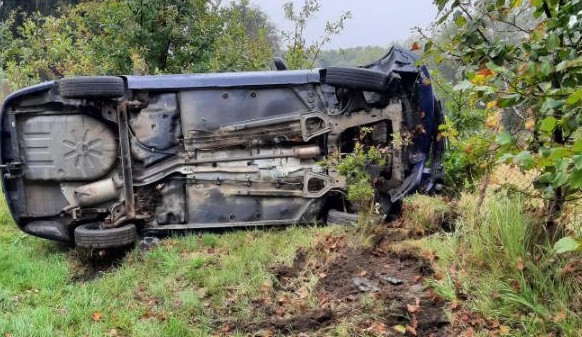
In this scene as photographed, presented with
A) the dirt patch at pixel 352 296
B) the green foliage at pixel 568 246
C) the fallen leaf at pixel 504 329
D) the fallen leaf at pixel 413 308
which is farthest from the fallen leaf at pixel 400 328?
the green foliage at pixel 568 246

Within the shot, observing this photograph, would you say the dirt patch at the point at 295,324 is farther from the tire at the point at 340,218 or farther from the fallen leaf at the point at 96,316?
the tire at the point at 340,218

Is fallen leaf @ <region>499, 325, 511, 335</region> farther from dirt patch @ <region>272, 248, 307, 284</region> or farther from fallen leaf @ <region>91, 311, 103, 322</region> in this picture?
fallen leaf @ <region>91, 311, 103, 322</region>

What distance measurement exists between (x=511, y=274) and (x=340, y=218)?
7.06 feet

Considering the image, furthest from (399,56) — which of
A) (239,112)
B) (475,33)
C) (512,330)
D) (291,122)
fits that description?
(512,330)

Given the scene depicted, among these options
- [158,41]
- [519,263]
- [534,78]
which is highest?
[158,41]

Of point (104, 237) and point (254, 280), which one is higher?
point (104, 237)

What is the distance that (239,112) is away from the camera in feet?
17.1

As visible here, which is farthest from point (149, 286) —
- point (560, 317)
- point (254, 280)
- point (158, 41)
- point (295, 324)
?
point (158, 41)

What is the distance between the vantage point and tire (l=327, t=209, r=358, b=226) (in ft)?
16.4

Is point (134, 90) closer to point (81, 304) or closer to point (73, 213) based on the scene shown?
point (73, 213)

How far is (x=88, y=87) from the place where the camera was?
486 centimetres

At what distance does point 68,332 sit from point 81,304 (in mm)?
420

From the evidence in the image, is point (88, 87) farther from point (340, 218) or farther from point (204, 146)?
point (340, 218)

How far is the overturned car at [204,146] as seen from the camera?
507cm
